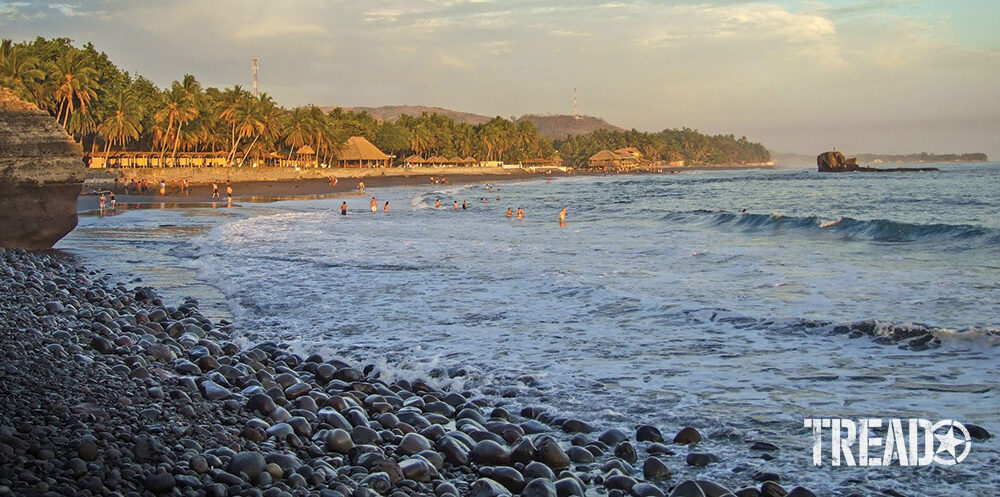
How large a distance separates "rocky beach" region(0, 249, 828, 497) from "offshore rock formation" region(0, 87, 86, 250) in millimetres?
9770

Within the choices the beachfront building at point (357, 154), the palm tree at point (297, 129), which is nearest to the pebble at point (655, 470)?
the palm tree at point (297, 129)

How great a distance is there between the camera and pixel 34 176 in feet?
55.0

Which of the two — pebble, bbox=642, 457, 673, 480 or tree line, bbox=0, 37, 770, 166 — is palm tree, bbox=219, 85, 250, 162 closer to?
tree line, bbox=0, 37, 770, 166

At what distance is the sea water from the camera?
22.4 ft

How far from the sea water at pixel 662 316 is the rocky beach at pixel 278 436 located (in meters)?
0.48

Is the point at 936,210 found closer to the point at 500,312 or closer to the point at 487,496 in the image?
the point at 500,312

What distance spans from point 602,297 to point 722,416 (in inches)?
252

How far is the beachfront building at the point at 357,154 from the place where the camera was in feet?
360

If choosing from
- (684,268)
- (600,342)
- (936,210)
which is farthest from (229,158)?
(600,342)

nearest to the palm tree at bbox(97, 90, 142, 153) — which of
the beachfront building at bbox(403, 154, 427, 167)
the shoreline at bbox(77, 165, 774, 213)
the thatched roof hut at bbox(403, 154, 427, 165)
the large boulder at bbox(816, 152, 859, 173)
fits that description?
the shoreline at bbox(77, 165, 774, 213)

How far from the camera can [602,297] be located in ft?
43.1

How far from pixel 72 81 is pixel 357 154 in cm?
5231

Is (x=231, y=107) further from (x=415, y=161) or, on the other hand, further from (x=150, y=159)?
(x=415, y=161)

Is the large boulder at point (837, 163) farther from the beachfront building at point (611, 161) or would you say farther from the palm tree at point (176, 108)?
the palm tree at point (176, 108)
